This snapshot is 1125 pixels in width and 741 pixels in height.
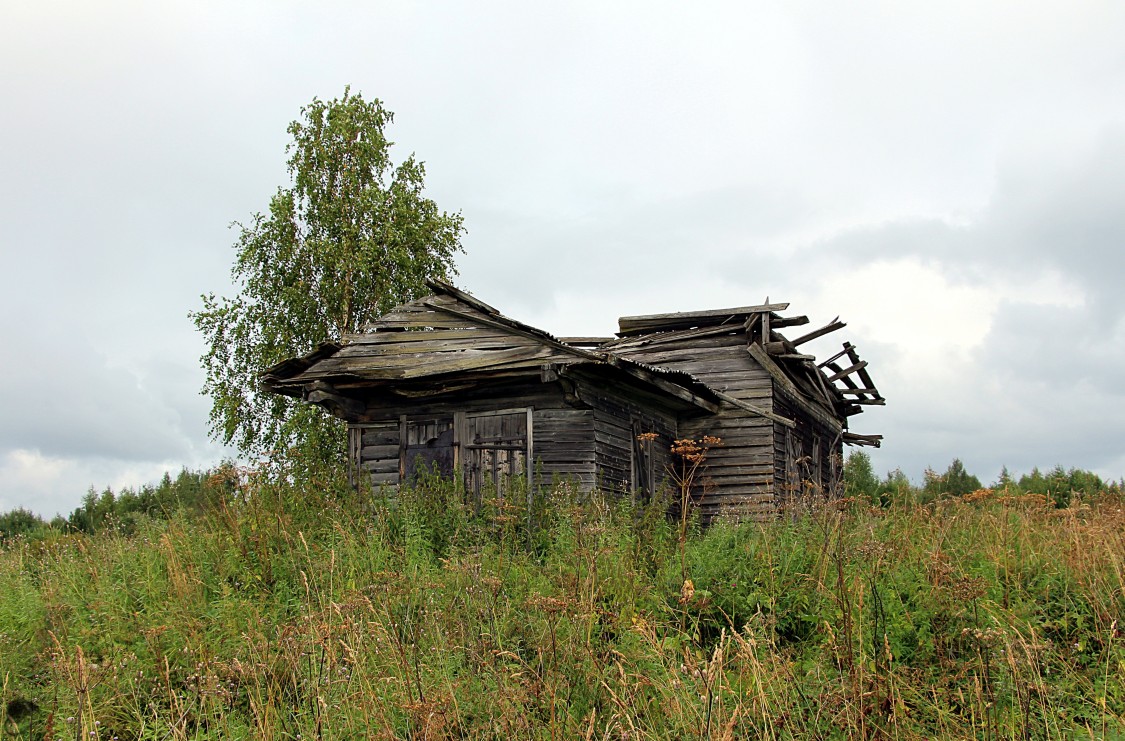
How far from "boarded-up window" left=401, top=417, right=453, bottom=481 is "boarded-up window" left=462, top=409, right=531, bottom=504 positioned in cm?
32

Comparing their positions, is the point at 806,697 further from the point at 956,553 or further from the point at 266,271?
the point at 266,271

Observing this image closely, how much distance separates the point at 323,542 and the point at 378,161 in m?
17.7

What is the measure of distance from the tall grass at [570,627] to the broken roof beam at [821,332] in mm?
9783

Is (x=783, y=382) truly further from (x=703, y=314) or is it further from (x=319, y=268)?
(x=319, y=268)

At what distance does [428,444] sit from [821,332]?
960 centimetres

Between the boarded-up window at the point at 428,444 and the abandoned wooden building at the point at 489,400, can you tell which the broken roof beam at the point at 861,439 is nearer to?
the abandoned wooden building at the point at 489,400

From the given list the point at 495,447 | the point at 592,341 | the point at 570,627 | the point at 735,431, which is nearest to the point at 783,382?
the point at 735,431

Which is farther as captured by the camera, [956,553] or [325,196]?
[325,196]

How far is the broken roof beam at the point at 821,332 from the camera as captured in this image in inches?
744

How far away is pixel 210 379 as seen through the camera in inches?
897

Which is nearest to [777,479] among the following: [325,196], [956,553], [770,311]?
[770,311]

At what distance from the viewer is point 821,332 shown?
19062 millimetres

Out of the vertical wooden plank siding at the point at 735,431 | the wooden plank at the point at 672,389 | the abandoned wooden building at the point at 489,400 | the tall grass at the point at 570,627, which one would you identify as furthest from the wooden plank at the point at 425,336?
the vertical wooden plank siding at the point at 735,431

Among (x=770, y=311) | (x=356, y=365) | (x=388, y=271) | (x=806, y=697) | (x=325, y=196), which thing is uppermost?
(x=325, y=196)
